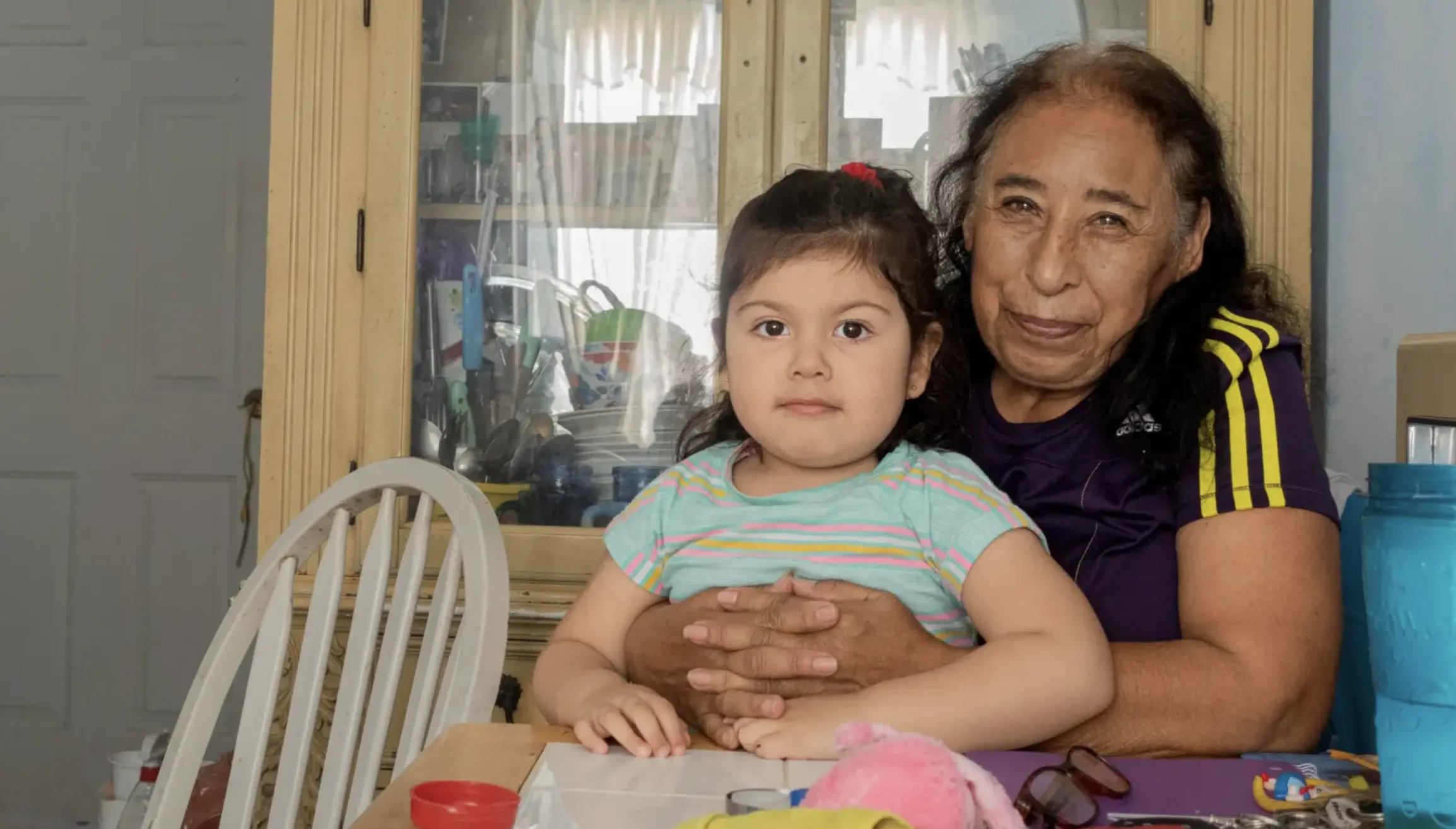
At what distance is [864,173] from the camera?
129 cm

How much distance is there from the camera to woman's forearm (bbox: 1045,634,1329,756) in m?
1.14

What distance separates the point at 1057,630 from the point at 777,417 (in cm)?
31

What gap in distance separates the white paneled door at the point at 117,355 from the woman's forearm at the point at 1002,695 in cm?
325

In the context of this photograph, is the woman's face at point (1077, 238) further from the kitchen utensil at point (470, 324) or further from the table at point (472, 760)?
the kitchen utensil at point (470, 324)

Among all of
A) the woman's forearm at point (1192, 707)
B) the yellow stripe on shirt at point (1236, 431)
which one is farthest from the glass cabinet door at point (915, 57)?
the woman's forearm at point (1192, 707)

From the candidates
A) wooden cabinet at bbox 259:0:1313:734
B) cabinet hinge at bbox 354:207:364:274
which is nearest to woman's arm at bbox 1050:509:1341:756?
wooden cabinet at bbox 259:0:1313:734

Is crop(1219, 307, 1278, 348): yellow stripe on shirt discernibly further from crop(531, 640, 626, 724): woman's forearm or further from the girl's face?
crop(531, 640, 626, 724): woman's forearm

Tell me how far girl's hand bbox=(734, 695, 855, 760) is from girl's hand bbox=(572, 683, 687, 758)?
5 centimetres

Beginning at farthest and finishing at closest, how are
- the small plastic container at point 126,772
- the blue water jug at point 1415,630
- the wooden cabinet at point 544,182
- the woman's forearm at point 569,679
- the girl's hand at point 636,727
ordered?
the small plastic container at point 126,772, the wooden cabinet at point 544,182, the woman's forearm at point 569,679, the girl's hand at point 636,727, the blue water jug at point 1415,630

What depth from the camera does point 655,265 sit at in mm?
2193

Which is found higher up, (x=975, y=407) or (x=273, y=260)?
(x=273, y=260)

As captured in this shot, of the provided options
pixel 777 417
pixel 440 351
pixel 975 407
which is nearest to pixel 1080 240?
pixel 975 407

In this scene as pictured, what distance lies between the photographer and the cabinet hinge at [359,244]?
2133mm

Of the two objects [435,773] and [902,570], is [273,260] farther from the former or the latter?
[435,773]
